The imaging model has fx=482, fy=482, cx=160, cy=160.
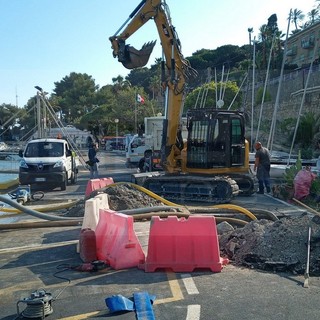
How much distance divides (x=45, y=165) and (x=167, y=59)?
6.55 meters

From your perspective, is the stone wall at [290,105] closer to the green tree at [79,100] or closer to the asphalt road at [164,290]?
the asphalt road at [164,290]

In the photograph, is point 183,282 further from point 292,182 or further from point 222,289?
point 292,182

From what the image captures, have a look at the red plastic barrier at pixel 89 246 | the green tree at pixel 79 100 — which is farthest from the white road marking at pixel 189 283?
the green tree at pixel 79 100

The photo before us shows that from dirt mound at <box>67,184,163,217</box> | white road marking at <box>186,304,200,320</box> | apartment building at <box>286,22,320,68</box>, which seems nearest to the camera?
white road marking at <box>186,304,200,320</box>

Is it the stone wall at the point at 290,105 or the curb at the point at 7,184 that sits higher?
the stone wall at the point at 290,105

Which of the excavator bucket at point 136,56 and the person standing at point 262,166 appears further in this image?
the person standing at point 262,166

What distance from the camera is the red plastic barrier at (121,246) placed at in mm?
7102

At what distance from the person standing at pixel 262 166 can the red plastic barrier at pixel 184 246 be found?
9.72 meters

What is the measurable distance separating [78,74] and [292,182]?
9283 cm

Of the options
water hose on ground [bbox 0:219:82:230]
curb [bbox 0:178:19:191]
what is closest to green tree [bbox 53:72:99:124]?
curb [bbox 0:178:19:191]

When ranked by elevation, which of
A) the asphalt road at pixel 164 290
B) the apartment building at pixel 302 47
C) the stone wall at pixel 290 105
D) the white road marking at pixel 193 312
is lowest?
the asphalt road at pixel 164 290

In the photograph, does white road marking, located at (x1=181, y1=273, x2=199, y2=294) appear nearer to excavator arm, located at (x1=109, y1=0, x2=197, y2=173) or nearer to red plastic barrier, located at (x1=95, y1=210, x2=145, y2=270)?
red plastic barrier, located at (x1=95, y1=210, x2=145, y2=270)

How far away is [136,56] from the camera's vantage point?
15055mm

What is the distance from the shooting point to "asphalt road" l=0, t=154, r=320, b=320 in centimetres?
532
